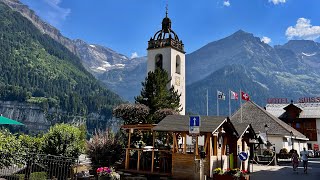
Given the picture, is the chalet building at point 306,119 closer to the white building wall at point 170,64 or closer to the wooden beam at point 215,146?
the white building wall at point 170,64

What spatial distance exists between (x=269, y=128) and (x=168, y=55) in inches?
685

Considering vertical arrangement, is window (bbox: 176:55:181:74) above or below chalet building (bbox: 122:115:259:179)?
above

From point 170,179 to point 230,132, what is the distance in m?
6.36

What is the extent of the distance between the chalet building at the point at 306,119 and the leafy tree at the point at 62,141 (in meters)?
53.0

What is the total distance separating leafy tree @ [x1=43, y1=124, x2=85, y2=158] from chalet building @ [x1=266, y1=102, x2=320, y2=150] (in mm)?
52976

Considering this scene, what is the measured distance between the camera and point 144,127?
21.0m

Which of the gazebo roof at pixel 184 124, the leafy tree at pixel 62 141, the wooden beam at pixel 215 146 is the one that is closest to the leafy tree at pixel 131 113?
the leafy tree at pixel 62 141

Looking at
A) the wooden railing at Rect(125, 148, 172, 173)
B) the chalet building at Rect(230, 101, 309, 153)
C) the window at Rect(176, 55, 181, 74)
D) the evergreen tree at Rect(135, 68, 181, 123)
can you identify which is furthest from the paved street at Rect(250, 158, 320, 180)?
the window at Rect(176, 55, 181, 74)

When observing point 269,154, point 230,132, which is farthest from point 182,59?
point 230,132

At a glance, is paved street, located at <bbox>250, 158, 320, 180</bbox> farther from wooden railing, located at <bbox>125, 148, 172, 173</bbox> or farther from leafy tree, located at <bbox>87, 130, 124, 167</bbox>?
leafy tree, located at <bbox>87, 130, 124, 167</bbox>

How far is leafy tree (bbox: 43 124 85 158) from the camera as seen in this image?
2153cm

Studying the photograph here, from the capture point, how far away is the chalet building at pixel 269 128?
140ft

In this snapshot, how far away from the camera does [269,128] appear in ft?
146

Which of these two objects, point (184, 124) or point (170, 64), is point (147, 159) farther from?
point (170, 64)
